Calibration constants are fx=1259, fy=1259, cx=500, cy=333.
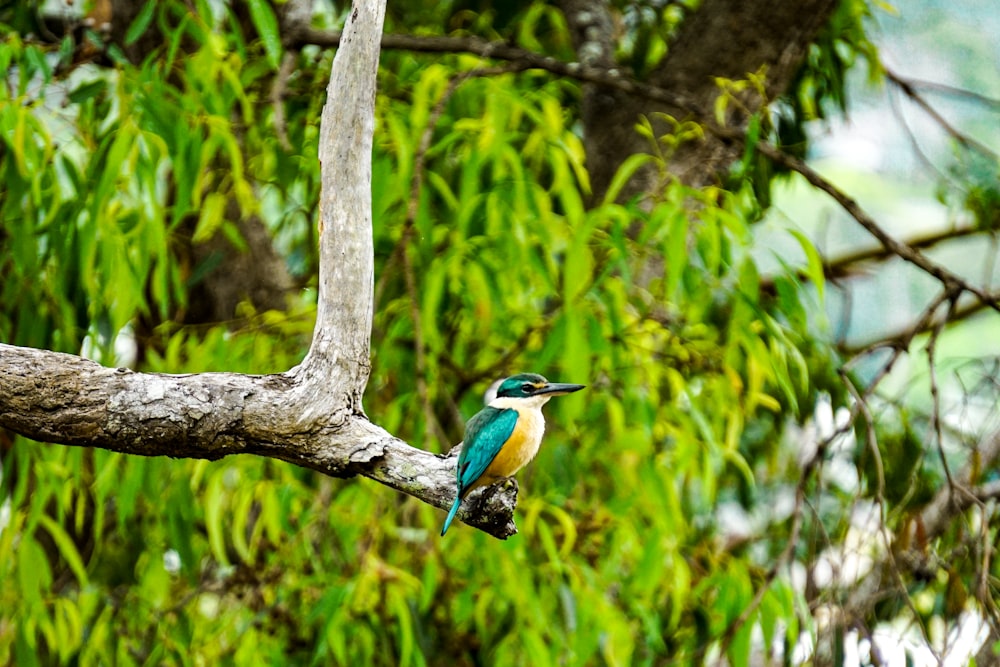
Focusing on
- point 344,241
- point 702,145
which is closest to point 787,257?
point 702,145

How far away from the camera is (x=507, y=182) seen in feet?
7.73

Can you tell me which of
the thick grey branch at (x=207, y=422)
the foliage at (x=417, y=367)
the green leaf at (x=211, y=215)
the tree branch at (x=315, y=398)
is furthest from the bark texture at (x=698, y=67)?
the thick grey branch at (x=207, y=422)

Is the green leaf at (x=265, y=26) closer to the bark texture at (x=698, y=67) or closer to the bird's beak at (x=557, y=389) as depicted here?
the bird's beak at (x=557, y=389)

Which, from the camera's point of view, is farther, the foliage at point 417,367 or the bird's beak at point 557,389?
the foliage at point 417,367

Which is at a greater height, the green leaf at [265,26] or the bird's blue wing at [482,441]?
the green leaf at [265,26]

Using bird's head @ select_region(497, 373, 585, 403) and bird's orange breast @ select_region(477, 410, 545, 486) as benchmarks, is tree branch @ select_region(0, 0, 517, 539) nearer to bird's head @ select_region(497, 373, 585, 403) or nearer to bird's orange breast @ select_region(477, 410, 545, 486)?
bird's orange breast @ select_region(477, 410, 545, 486)

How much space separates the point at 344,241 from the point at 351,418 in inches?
7.6

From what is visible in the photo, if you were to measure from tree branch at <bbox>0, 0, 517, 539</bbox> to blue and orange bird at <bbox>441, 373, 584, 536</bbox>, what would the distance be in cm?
3

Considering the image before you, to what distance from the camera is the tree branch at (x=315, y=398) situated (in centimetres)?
122

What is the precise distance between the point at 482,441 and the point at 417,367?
0.86 m

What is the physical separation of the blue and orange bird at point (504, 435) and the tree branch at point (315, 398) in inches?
1.2

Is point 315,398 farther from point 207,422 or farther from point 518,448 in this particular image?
point 518,448

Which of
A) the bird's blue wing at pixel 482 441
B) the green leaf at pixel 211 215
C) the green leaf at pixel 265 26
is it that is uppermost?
the green leaf at pixel 265 26

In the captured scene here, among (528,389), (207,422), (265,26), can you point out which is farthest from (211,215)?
(207,422)
